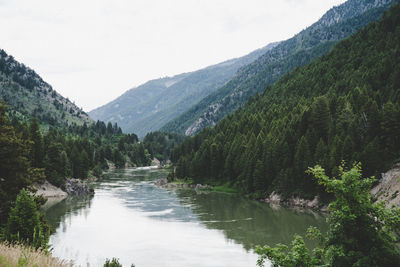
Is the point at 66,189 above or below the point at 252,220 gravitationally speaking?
above

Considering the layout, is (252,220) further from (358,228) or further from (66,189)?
(66,189)

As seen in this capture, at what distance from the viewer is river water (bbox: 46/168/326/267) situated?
151 ft

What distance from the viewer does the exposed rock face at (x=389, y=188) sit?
2263 inches

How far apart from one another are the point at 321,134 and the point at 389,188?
1225 inches

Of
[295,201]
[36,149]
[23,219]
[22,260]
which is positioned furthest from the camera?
[36,149]

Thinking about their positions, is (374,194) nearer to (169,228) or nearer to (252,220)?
(252,220)

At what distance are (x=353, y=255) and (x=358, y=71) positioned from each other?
5584 inches

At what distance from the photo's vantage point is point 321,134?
91188 mm

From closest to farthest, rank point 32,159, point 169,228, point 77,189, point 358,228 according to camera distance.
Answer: point 358,228, point 169,228, point 32,159, point 77,189

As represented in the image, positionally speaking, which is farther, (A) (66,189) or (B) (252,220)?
(A) (66,189)

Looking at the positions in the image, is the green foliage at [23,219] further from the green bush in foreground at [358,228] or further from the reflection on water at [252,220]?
the reflection on water at [252,220]

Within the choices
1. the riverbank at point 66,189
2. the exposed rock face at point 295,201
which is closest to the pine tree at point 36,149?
the riverbank at point 66,189

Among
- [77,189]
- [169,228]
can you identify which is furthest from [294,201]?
[77,189]

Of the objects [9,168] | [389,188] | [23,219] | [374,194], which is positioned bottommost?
[374,194]
